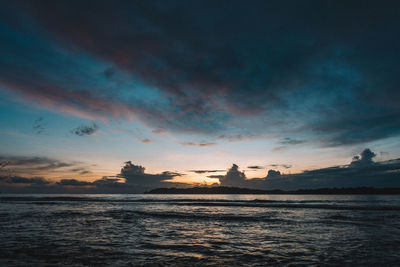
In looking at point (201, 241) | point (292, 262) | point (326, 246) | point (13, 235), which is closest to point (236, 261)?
point (292, 262)

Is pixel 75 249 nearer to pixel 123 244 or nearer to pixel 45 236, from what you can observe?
pixel 123 244

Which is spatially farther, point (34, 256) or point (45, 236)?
point (45, 236)

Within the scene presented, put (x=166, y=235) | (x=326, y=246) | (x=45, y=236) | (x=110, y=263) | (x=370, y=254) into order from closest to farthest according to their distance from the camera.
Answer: (x=110, y=263)
(x=370, y=254)
(x=326, y=246)
(x=45, y=236)
(x=166, y=235)

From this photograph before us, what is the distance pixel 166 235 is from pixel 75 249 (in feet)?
18.6

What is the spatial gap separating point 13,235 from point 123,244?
302 inches

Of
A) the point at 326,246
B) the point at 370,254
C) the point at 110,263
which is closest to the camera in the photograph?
the point at 110,263

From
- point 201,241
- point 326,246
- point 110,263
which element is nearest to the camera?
point 110,263

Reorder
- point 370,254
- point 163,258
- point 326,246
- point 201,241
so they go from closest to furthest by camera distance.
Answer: point 163,258
point 370,254
point 326,246
point 201,241

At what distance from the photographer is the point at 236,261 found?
9398mm

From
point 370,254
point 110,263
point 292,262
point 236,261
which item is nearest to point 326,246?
point 370,254

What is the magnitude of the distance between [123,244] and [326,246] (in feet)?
34.7

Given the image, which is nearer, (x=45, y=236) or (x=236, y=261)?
(x=236, y=261)

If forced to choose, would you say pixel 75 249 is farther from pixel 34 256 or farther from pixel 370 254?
pixel 370 254

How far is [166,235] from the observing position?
50.1ft
